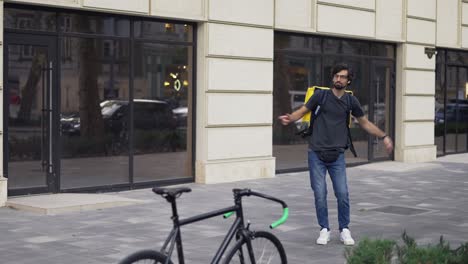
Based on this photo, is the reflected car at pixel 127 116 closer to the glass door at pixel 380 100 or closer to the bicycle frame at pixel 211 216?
the glass door at pixel 380 100

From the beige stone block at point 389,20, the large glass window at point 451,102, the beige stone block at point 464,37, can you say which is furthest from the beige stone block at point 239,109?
the beige stone block at point 464,37

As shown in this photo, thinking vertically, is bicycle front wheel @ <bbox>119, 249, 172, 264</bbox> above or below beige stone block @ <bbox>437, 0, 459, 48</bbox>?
below

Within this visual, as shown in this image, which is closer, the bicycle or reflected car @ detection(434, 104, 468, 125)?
the bicycle

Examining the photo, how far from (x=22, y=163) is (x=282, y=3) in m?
6.18

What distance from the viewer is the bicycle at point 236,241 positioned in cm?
492

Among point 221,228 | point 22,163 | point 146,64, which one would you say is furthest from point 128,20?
point 221,228

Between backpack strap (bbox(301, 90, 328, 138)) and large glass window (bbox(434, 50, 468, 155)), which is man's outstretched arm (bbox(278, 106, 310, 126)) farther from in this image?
large glass window (bbox(434, 50, 468, 155))

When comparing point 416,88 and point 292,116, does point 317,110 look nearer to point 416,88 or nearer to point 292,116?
point 292,116

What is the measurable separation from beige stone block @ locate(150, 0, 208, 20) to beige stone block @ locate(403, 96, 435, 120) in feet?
22.7

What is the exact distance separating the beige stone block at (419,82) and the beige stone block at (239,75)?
4.97 meters

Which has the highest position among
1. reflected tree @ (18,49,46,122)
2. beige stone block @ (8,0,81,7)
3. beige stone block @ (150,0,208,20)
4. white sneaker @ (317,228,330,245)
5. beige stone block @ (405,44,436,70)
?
beige stone block @ (150,0,208,20)

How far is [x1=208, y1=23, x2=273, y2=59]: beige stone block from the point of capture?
1394 cm

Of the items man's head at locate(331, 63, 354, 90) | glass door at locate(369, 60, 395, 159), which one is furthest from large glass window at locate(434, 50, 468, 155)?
man's head at locate(331, 63, 354, 90)

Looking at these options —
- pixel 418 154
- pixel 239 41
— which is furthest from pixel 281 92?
pixel 418 154
